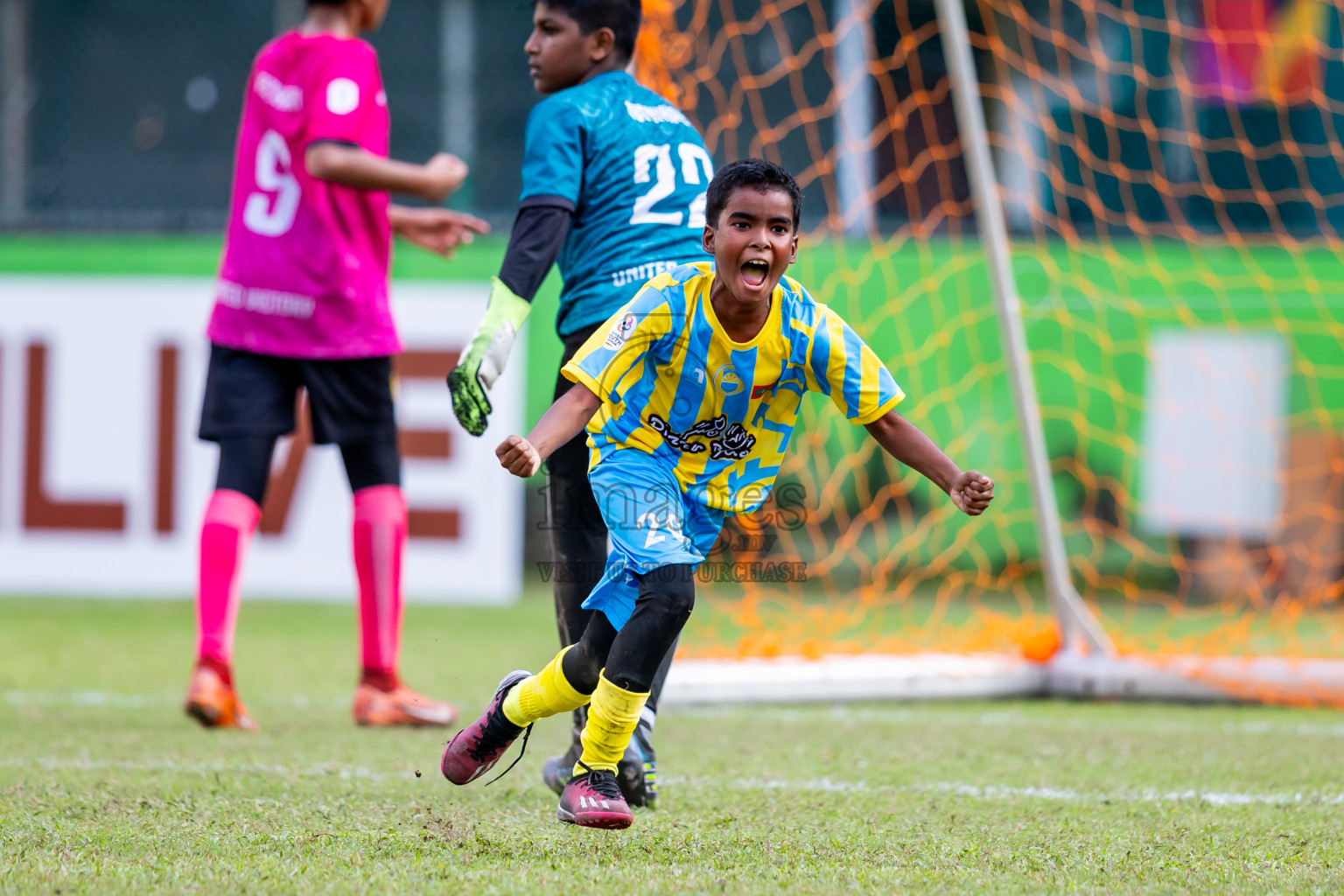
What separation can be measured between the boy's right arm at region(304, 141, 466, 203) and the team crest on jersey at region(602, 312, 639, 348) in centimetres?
120

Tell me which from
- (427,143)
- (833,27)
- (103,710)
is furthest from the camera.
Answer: (427,143)

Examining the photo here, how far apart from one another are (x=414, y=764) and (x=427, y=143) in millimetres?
6908

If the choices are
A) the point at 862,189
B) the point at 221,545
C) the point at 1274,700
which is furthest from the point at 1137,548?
the point at 221,545

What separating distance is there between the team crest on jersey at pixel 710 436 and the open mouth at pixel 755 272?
0.84 ft

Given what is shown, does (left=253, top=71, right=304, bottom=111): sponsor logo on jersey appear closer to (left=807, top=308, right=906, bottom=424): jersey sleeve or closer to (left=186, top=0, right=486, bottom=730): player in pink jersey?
(left=186, top=0, right=486, bottom=730): player in pink jersey

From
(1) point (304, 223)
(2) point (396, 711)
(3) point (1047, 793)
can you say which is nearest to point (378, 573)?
(2) point (396, 711)

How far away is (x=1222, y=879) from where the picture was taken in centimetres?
216

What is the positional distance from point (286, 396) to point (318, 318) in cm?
23

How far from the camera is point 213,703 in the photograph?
3459 mm

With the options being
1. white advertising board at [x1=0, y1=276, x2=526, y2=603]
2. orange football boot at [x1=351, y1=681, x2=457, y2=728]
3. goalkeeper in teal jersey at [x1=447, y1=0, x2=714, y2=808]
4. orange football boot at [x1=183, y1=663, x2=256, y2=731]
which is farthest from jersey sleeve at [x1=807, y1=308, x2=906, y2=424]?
white advertising board at [x1=0, y1=276, x2=526, y2=603]

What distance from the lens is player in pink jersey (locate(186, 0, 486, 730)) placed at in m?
3.64

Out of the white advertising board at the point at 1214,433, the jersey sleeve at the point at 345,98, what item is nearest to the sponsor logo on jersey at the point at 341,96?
the jersey sleeve at the point at 345,98

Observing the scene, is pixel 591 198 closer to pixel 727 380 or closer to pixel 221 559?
pixel 727 380

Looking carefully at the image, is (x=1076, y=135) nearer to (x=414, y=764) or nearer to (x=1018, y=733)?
(x=1018, y=733)
